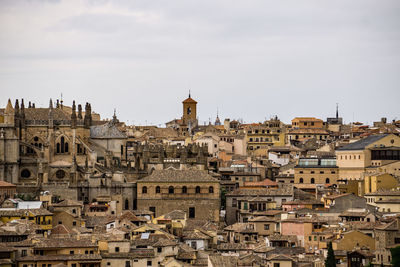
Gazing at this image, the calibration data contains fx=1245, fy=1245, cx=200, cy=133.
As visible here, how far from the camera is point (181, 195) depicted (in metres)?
105

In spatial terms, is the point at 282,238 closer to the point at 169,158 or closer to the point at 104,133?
the point at 169,158

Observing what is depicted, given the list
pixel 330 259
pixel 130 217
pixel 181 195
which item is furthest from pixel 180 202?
pixel 330 259

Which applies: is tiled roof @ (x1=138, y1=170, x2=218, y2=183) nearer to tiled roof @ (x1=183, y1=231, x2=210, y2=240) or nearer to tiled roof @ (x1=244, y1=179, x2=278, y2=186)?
tiled roof @ (x1=244, y1=179, x2=278, y2=186)

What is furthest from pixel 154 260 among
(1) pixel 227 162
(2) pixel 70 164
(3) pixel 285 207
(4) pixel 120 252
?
(1) pixel 227 162

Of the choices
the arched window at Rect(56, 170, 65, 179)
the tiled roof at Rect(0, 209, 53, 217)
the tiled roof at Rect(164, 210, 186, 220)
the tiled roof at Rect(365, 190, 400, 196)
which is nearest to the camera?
the tiled roof at Rect(0, 209, 53, 217)

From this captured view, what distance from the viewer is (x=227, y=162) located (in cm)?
13075

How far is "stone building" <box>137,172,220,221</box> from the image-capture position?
104 m

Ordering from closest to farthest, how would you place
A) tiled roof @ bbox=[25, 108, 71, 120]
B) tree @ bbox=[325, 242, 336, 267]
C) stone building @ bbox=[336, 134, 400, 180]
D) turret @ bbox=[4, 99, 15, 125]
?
1. tree @ bbox=[325, 242, 336, 267]
2. turret @ bbox=[4, 99, 15, 125]
3. stone building @ bbox=[336, 134, 400, 180]
4. tiled roof @ bbox=[25, 108, 71, 120]

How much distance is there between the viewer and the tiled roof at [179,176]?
105m

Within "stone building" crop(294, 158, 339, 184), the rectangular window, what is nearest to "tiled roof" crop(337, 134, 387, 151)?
"stone building" crop(294, 158, 339, 184)

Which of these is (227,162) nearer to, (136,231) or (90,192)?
(90,192)

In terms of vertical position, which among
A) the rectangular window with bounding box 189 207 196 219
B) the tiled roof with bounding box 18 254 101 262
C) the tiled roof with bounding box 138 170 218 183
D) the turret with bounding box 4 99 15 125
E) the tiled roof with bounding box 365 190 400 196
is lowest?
the tiled roof with bounding box 18 254 101 262

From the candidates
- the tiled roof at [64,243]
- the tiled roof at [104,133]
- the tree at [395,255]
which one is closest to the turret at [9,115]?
the tiled roof at [104,133]

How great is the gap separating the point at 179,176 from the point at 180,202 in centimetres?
240
